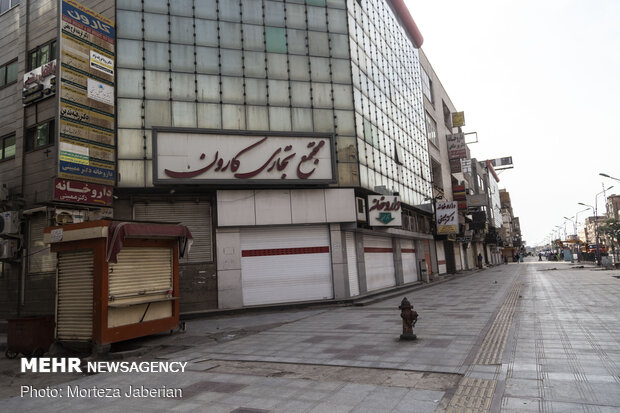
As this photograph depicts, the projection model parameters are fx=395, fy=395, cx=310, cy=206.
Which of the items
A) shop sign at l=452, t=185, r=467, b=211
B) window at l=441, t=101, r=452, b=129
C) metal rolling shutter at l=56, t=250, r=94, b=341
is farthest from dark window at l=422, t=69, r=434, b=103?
metal rolling shutter at l=56, t=250, r=94, b=341

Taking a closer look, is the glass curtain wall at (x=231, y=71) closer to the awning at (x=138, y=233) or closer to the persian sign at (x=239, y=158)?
the persian sign at (x=239, y=158)

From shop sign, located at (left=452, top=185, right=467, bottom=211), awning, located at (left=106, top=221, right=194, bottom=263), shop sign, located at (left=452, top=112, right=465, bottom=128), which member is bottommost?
awning, located at (left=106, top=221, right=194, bottom=263)

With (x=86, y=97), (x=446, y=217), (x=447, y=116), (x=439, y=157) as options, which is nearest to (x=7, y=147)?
(x=86, y=97)

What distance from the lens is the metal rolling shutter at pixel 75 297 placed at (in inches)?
429

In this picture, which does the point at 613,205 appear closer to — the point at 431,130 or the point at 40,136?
the point at 431,130

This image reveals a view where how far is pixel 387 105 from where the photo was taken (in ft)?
93.9

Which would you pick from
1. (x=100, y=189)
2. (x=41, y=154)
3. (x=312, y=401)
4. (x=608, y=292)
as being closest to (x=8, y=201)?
(x=41, y=154)

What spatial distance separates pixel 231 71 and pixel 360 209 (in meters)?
9.58

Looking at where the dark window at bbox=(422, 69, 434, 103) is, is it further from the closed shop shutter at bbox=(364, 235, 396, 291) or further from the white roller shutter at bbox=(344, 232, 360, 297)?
the white roller shutter at bbox=(344, 232, 360, 297)

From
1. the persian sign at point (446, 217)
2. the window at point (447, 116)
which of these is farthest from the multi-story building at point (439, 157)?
the window at point (447, 116)

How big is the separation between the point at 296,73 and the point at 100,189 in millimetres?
11000

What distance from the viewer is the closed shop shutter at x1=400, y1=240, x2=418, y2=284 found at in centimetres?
2960

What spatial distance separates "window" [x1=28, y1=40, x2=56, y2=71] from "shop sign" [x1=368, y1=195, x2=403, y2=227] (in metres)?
17.9

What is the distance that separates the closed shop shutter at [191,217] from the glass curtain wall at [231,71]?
4.53ft
